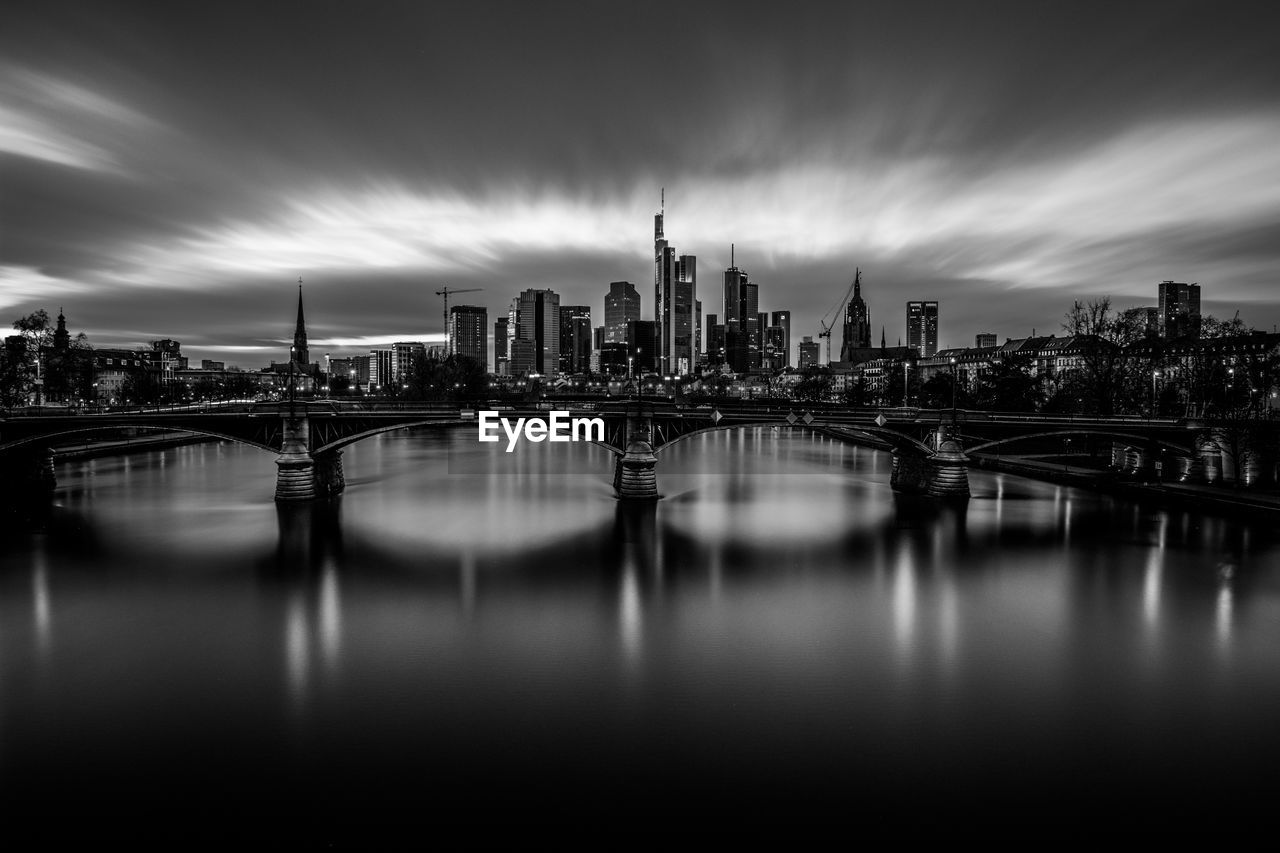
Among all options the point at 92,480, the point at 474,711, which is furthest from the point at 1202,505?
the point at 92,480

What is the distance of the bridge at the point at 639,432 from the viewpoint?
43.8 metres

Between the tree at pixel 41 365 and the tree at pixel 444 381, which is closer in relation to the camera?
the tree at pixel 41 365

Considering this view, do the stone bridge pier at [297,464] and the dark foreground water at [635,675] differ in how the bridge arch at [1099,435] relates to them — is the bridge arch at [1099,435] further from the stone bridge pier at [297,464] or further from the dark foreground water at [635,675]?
the stone bridge pier at [297,464]

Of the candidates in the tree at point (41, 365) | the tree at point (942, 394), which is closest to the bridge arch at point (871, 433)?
the tree at point (942, 394)

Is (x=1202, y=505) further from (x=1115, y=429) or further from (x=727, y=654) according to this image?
(x=727, y=654)

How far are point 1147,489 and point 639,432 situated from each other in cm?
3348

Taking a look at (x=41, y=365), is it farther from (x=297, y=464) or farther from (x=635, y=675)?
(x=635, y=675)

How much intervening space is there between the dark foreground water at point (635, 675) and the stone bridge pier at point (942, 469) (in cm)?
742

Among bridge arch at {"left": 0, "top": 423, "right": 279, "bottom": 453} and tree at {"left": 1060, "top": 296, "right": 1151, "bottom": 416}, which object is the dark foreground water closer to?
bridge arch at {"left": 0, "top": 423, "right": 279, "bottom": 453}

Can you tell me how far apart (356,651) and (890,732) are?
1460 centimetres

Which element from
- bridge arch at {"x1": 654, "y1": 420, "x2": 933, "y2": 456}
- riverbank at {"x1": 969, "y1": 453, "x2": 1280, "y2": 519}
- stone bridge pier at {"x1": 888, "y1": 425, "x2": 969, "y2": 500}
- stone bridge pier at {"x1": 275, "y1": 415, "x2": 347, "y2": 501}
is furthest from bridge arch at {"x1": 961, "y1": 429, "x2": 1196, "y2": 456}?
stone bridge pier at {"x1": 275, "y1": 415, "x2": 347, "y2": 501}

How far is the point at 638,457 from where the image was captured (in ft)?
150

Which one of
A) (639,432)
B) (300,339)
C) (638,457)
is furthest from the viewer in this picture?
(300,339)

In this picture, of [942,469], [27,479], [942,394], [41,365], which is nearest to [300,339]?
[41,365]
